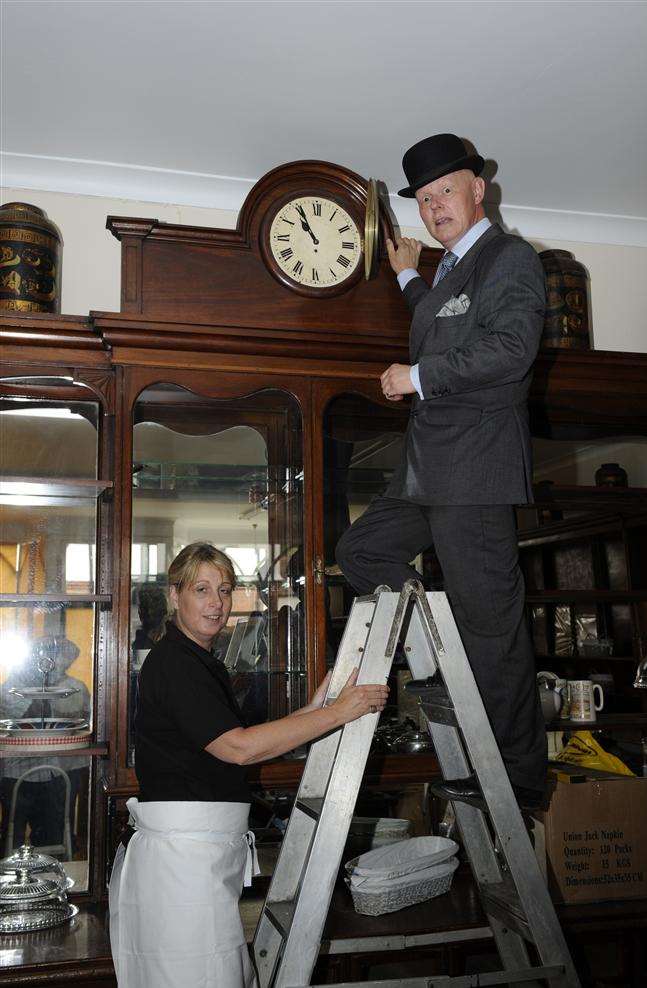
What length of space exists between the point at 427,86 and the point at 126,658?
68.9 inches

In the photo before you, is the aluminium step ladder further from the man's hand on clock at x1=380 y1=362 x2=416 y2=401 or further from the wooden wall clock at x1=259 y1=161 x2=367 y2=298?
the wooden wall clock at x1=259 y1=161 x2=367 y2=298

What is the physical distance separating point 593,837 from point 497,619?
3.08 ft

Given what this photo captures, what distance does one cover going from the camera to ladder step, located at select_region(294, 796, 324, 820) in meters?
1.81

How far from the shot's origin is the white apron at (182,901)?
186cm

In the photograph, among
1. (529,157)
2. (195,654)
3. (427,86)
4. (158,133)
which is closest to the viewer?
(195,654)

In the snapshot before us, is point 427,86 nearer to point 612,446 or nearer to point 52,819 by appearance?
point 612,446

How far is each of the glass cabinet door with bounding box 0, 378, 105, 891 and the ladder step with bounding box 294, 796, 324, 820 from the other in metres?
0.76

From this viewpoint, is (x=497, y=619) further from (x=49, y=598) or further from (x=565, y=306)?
(x=565, y=306)

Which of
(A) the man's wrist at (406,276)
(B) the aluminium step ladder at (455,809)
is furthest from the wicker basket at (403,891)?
(A) the man's wrist at (406,276)

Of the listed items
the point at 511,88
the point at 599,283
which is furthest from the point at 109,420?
the point at 599,283

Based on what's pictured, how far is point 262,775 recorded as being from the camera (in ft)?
8.02

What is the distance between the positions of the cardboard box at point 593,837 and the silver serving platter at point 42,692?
1.31m

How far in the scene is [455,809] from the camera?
6.61 ft

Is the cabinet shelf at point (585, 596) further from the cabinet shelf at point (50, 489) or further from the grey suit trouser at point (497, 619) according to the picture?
the cabinet shelf at point (50, 489)
